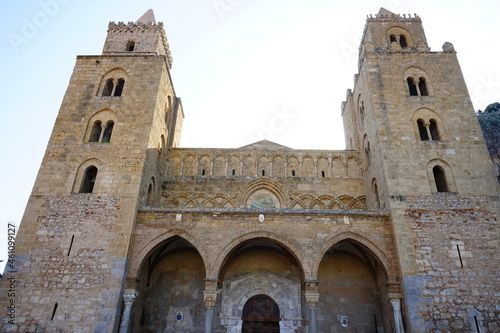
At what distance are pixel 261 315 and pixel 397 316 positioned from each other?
4.91 metres

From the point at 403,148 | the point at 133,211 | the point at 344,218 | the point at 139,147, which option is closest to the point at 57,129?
the point at 139,147

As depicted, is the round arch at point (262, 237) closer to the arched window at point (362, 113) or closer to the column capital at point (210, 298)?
the column capital at point (210, 298)

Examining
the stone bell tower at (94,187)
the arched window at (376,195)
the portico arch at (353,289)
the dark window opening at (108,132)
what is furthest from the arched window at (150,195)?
the arched window at (376,195)

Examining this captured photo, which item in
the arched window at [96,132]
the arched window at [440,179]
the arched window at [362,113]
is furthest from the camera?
the arched window at [362,113]

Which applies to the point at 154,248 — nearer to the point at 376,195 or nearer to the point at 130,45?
the point at 376,195

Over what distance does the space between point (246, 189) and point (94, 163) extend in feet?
22.2

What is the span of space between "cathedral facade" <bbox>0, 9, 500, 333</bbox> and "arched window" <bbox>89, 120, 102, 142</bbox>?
7 centimetres

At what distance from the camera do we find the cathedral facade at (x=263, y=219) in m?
11.5

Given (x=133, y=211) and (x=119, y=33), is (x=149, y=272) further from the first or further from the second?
(x=119, y=33)

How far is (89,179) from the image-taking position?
14.3 metres

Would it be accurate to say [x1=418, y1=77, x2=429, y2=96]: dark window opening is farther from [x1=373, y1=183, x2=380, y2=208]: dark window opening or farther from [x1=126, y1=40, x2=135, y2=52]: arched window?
[x1=126, y1=40, x2=135, y2=52]: arched window

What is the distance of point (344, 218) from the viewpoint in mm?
12906

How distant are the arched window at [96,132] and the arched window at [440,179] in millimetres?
13770

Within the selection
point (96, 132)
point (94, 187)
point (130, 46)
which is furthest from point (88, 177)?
point (130, 46)
